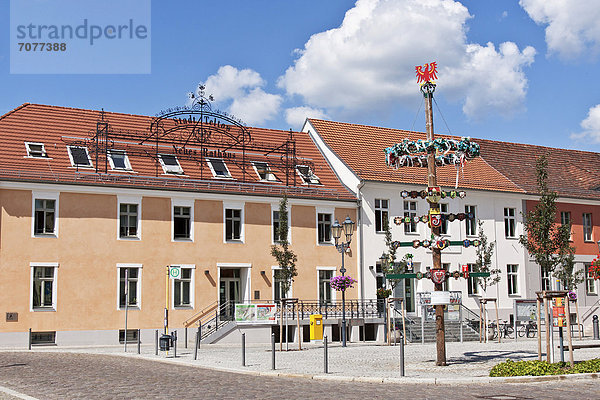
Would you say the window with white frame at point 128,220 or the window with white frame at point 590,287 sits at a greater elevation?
the window with white frame at point 128,220

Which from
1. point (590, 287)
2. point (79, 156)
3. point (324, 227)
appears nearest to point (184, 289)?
point (79, 156)

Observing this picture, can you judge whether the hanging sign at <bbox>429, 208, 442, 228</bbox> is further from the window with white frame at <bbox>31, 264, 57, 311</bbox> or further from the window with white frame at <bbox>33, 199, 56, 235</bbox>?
the window with white frame at <bbox>33, 199, 56, 235</bbox>

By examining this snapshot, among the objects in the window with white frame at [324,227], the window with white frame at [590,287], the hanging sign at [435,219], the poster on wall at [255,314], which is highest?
the window with white frame at [324,227]

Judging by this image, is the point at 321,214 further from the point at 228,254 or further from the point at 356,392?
the point at 356,392

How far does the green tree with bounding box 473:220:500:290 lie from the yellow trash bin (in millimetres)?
9999

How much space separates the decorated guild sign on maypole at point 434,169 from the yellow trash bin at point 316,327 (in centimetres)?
1042

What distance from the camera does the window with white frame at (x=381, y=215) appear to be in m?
37.6

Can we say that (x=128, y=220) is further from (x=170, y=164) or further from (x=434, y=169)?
(x=434, y=169)

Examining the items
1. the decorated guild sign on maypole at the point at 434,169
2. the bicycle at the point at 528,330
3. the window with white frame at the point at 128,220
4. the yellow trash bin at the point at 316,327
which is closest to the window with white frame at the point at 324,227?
the yellow trash bin at the point at 316,327

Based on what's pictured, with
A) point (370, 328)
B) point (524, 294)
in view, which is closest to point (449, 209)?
point (524, 294)

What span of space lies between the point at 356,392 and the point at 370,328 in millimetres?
20393

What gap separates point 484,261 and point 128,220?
1755 centimetres

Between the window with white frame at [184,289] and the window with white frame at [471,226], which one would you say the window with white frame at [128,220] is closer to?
the window with white frame at [184,289]

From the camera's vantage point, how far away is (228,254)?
110 feet
